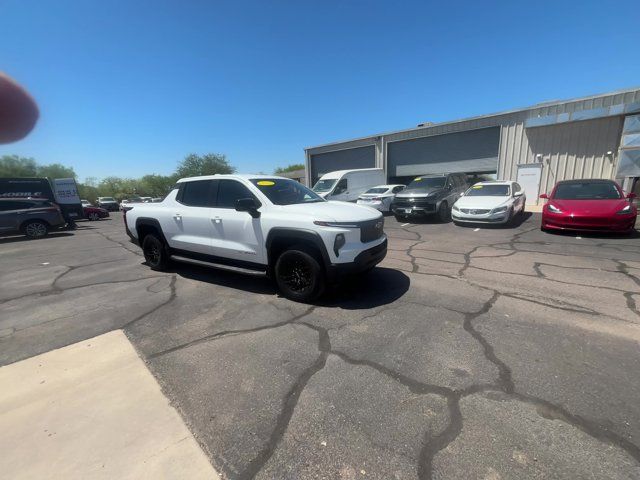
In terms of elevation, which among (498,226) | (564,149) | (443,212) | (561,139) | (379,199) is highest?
(561,139)

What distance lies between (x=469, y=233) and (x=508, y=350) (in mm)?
7099

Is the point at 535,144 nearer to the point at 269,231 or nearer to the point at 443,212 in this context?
the point at 443,212

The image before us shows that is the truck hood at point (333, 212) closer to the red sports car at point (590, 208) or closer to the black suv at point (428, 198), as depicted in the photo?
the red sports car at point (590, 208)

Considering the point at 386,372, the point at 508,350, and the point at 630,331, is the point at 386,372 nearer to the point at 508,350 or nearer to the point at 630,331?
the point at 508,350

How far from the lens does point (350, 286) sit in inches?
185

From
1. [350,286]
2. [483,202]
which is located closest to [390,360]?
[350,286]

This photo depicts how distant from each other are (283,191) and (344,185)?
34.7 ft

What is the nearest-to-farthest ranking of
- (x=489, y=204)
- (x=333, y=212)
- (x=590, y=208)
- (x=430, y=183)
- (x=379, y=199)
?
(x=333, y=212) → (x=590, y=208) → (x=489, y=204) → (x=430, y=183) → (x=379, y=199)

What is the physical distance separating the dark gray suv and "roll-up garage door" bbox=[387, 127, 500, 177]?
19.8 m

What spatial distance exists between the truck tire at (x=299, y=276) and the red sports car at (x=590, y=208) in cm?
783

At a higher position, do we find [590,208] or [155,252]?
[590,208]

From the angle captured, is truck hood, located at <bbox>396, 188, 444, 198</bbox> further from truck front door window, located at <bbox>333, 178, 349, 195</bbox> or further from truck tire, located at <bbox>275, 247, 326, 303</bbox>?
truck tire, located at <bbox>275, 247, 326, 303</bbox>

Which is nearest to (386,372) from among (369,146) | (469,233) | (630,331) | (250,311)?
(250,311)

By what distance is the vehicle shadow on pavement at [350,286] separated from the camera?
4.12 meters
